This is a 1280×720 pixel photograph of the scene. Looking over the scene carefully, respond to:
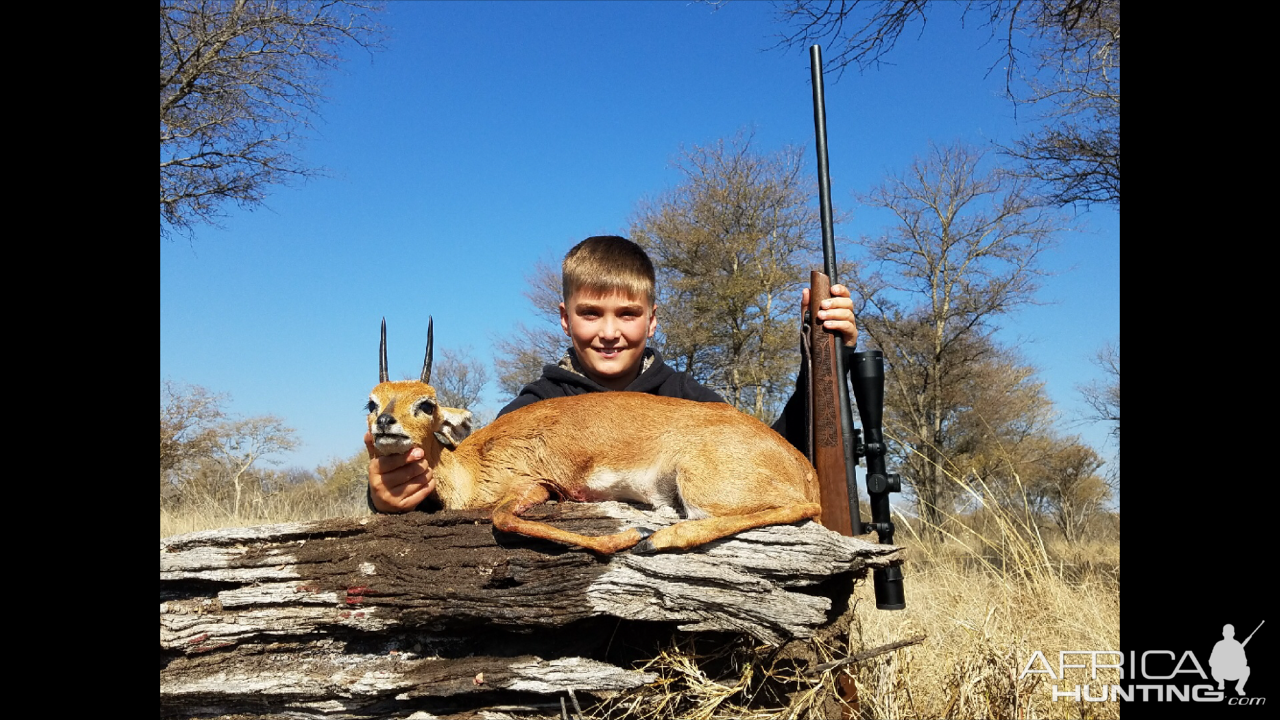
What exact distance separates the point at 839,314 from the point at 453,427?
210cm

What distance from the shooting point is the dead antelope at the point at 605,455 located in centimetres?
290

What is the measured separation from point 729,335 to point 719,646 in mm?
22626

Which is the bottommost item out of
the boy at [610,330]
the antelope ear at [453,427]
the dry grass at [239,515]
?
the dry grass at [239,515]

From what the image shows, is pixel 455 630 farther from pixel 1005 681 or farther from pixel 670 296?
Answer: pixel 670 296

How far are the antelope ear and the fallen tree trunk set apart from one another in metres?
0.35

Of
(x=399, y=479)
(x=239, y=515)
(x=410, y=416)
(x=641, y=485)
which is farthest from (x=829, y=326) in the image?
(x=239, y=515)

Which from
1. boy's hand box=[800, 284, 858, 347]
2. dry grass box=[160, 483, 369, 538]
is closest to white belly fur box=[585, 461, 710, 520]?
boy's hand box=[800, 284, 858, 347]

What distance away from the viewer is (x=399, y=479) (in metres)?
3.04

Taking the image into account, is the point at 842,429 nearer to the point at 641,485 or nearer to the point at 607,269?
the point at 641,485

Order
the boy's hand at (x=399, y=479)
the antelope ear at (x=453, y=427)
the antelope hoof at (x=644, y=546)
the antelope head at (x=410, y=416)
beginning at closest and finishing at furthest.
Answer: the antelope hoof at (x=644, y=546) → the antelope head at (x=410, y=416) → the boy's hand at (x=399, y=479) → the antelope ear at (x=453, y=427)

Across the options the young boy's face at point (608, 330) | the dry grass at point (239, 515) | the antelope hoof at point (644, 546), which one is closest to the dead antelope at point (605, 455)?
the antelope hoof at point (644, 546)

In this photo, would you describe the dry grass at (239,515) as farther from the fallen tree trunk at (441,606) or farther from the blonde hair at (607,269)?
the fallen tree trunk at (441,606)
